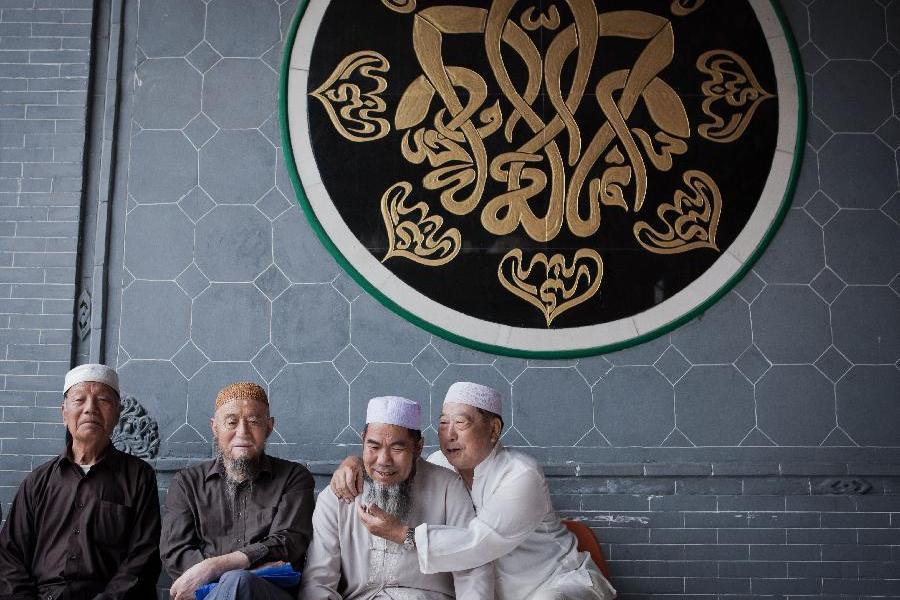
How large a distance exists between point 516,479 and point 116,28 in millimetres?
2638

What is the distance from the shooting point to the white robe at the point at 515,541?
9.56 ft

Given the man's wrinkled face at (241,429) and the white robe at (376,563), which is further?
the man's wrinkled face at (241,429)

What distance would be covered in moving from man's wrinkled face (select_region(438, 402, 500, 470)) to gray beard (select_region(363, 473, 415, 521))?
22 cm

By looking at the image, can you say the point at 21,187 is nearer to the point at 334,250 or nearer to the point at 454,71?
the point at 334,250

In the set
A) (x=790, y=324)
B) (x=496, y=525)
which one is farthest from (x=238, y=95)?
(x=790, y=324)

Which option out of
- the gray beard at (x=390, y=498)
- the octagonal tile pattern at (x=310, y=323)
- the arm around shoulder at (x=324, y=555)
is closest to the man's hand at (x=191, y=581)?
the arm around shoulder at (x=324, y=555)

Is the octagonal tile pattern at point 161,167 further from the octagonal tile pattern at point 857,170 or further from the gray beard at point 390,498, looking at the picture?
the octagonal tile pattern at point 857,170

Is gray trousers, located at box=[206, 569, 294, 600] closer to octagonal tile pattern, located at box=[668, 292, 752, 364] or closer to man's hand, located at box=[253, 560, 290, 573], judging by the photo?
man's hand, located at box=[253, 560, 290, 573]

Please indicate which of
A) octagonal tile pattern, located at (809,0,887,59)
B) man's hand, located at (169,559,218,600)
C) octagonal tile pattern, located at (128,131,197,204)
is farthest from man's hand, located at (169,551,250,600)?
octagonal tile pattern, located at (809,0,887,59)

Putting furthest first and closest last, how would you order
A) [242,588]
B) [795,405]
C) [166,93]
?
[166,93] → [795,405] → [242,588]

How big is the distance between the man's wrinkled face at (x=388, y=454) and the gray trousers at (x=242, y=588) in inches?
19.3

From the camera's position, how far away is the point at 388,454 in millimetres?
3025

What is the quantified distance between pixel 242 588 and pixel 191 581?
0.23 metres

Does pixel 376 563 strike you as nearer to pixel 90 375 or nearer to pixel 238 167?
pixel 90 375
